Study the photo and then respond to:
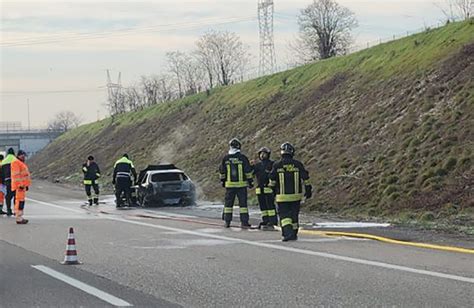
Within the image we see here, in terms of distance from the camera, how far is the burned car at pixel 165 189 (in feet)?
84.2

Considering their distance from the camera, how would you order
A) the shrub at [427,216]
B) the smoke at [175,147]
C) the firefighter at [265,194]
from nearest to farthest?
1. the firefighter at [265,194]
2. the shrub at [427,216]
3. the smoke at [175,147]

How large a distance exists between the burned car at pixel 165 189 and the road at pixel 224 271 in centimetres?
866

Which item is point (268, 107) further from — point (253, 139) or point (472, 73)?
point (472, 73)

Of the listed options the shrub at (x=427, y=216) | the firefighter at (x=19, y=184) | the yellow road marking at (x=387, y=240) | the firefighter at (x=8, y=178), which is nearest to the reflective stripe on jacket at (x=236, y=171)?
the yellow road marking at (x=387, y=240)

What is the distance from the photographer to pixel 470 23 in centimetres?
3453

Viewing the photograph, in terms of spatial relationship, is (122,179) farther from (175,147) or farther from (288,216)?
(175,147)

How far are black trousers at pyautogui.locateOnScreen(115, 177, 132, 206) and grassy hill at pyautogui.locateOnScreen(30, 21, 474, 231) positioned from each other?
5.87 meters

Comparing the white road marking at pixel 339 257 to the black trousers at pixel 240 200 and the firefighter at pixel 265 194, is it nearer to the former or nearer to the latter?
the black trousers at pixel 240 200

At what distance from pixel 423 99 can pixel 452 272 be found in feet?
63.1

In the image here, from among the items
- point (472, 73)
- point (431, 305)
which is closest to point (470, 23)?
point (472, 73)

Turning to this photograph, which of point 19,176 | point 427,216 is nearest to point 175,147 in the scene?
point 19,176

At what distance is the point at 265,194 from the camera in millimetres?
17516

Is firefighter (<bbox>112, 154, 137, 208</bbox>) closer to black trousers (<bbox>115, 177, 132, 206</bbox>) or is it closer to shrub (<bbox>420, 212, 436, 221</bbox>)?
black trousers (<bbox>115, 177, 132, 206</bbox>)

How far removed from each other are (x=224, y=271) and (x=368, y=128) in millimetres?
19835
